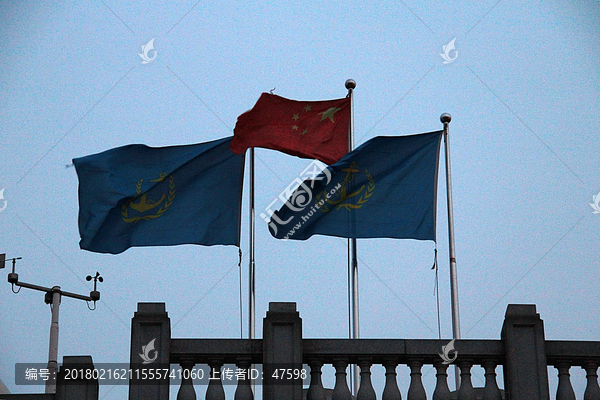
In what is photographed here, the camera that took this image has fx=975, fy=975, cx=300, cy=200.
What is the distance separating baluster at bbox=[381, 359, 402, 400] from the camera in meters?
13.6

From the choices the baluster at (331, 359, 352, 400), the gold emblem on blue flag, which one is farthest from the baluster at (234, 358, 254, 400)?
the gold emblem on blue flag

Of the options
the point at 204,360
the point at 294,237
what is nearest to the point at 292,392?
the point at 204,360

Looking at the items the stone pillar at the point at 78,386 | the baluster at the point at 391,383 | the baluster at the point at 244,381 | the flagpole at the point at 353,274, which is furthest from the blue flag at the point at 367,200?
the stone pillar at the point at 78,386

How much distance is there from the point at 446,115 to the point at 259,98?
422cm

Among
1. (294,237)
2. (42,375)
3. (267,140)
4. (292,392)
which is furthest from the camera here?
(267,140)

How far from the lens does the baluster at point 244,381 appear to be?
13.5 m

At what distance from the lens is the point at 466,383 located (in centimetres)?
1387

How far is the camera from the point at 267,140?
21.4 m

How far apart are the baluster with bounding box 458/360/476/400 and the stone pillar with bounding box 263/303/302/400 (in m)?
2.33

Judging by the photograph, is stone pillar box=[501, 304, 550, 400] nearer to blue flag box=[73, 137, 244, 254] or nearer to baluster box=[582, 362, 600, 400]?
baluster box=[582, 362, 600, 400]

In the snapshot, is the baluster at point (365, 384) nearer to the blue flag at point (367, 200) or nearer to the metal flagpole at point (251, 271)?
the metal flagpole at point (251, 271)

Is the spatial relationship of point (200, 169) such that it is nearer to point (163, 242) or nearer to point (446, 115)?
point (163, 242)

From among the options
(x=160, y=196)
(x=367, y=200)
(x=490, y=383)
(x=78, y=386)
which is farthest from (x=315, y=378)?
(x=160, y=196)

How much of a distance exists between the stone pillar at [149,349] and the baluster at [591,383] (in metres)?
5.91
